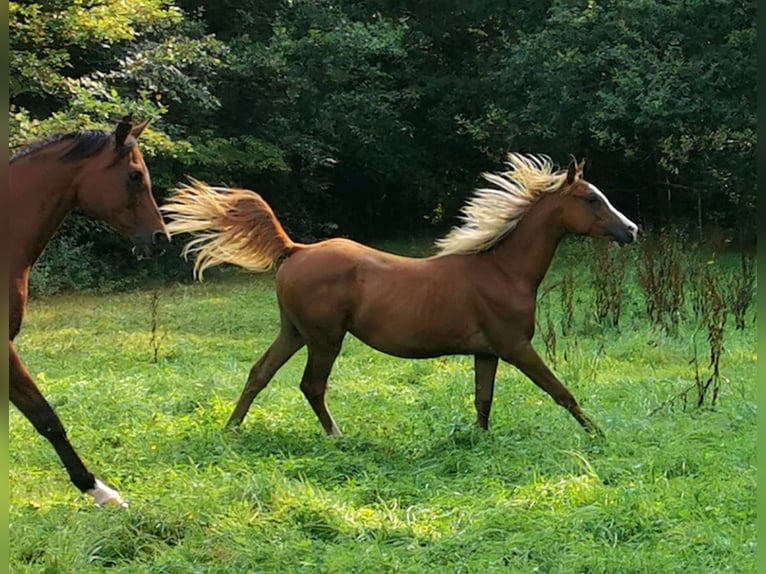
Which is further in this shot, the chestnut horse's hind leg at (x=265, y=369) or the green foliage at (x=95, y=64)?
the green foliage at (x=95, y=64)

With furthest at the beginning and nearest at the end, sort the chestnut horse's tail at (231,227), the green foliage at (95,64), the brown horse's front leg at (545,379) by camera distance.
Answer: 1. the green foliage at (95,64)
2. the chestnut horse's tail at (231,227)
3. the brown horse's front leg at (545,379)

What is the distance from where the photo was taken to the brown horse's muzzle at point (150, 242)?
419cm

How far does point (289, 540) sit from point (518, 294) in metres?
2.22

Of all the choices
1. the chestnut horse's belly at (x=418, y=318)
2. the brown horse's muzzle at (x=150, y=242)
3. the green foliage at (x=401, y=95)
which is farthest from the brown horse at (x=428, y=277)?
the green foliage at (x=401, y=95)

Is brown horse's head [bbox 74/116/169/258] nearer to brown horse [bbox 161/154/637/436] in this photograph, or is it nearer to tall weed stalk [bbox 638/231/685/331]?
brown horse [bbox 161/154/637/436]

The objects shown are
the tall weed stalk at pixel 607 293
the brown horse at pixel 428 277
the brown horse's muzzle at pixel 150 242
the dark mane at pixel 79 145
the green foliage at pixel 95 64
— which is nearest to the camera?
the dark mane at pixel 79 145

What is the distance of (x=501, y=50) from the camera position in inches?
769

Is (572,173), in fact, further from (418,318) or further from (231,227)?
(231,227)

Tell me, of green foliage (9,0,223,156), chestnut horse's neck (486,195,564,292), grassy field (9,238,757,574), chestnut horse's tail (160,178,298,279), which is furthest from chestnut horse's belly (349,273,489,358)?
green foliage (9,0,223,156)

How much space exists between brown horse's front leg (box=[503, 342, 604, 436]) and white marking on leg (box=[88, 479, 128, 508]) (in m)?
2.27

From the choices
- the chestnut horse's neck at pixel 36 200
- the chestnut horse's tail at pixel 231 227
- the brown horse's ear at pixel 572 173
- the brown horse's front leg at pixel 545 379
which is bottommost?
the brown horse's front leg at pixel 545 379

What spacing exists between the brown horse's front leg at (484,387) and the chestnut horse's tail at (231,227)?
4.51 feet

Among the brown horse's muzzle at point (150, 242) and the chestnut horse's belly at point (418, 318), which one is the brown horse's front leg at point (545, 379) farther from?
the brown horse's muzzle at point (150, 242)

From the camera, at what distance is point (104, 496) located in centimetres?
392
